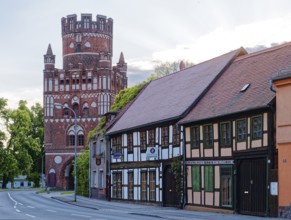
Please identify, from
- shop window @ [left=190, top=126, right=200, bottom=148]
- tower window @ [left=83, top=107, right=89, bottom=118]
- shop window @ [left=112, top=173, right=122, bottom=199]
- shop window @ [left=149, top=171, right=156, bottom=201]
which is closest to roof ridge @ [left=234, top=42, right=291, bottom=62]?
shop window @ [left=190, top=126, right=200, bottom=148]

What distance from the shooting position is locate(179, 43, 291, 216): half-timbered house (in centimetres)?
3050

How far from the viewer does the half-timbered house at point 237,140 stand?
30500mm

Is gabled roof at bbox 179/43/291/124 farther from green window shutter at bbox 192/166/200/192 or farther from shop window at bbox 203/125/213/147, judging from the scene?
green window shutter at bbox 192/166/200/192

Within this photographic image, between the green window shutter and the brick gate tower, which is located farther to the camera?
the brick gate tower

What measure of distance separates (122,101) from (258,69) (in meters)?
25.7

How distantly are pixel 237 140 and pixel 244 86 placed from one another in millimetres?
3299

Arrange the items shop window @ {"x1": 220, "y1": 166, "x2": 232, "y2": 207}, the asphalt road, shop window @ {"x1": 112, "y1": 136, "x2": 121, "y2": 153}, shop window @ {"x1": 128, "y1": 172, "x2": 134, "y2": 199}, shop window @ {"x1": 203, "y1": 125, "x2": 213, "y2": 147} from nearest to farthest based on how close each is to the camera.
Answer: the asphalt road → shop window @ {"x1": 220, "y1": 166, "x2": 232, "y2": 207} → shop window @ {"x1": 203, "y1": 125, "x2": 213, "y2": 147} → shop window @ {"x1": 128, "y1": 172, "x2": 134, "y2": 199} → shop window @ {"x1": 112, "y1": 136, "x2": 121, "y2": 153}

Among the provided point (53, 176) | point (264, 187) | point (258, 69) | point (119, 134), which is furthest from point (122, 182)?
point (53, 176)

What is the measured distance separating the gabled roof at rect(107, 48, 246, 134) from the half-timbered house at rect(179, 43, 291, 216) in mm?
1188

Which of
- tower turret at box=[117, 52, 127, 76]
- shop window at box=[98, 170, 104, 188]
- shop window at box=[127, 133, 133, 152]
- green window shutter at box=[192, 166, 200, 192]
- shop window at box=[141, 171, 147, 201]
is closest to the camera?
green window shutter at box=[192, 166, 200, 192]

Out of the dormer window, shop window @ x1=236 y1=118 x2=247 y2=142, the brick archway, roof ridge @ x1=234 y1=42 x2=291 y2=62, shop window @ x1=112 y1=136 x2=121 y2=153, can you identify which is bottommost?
the brick archway

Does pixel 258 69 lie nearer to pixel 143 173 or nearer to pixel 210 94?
pixel 210 94

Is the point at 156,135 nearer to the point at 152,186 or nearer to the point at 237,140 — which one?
the point at 152,186

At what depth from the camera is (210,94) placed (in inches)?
1540
